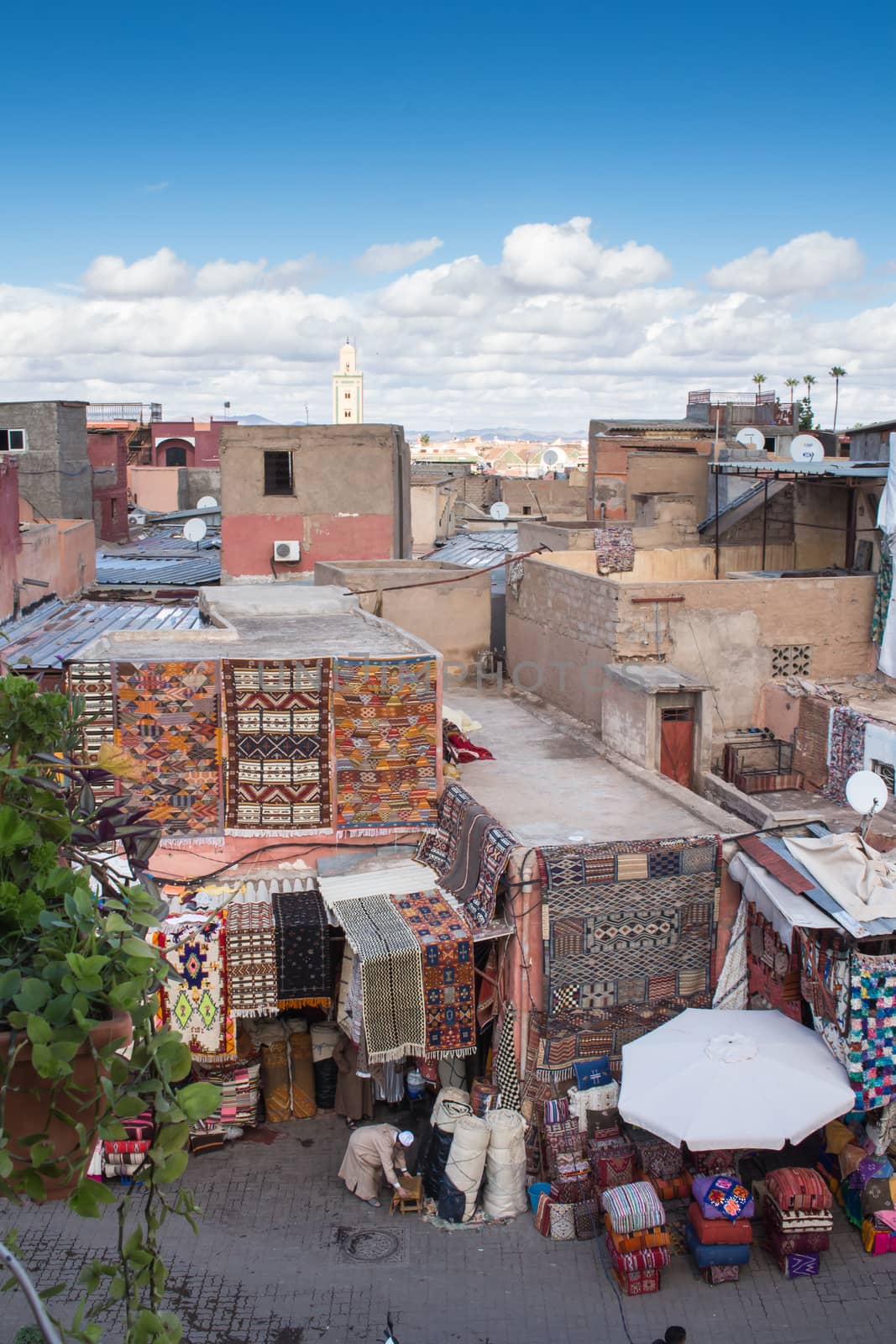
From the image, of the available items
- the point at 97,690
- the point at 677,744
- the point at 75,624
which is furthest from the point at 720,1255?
the point at 75,624

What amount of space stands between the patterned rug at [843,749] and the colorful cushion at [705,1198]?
16.7 ft

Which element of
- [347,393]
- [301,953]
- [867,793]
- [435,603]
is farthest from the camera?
[347,393]

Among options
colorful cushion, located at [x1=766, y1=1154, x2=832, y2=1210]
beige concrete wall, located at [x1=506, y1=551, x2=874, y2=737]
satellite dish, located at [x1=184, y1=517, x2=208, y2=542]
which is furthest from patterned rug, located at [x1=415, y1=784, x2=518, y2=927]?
satellite dish, located at [x1=184, y1=517, x2=208, y2=542]

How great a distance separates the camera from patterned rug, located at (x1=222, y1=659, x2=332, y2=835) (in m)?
9.91

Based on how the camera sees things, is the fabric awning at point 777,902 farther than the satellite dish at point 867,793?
No

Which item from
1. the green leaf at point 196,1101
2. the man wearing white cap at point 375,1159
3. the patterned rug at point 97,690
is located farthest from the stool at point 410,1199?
the green leaf at point 196,1101

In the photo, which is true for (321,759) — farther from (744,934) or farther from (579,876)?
(744,934)

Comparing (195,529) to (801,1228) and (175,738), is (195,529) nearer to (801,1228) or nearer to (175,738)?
(175,738)

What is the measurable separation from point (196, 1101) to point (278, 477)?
1714cm

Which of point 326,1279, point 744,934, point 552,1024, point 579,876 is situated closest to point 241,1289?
point 326,1279

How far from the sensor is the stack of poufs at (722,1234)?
27.0 feet

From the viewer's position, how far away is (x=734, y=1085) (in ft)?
27.3

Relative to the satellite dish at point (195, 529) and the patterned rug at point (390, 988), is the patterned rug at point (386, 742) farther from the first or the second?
the satellite dish at point (195, 529)

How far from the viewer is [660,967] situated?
953 centimetres
